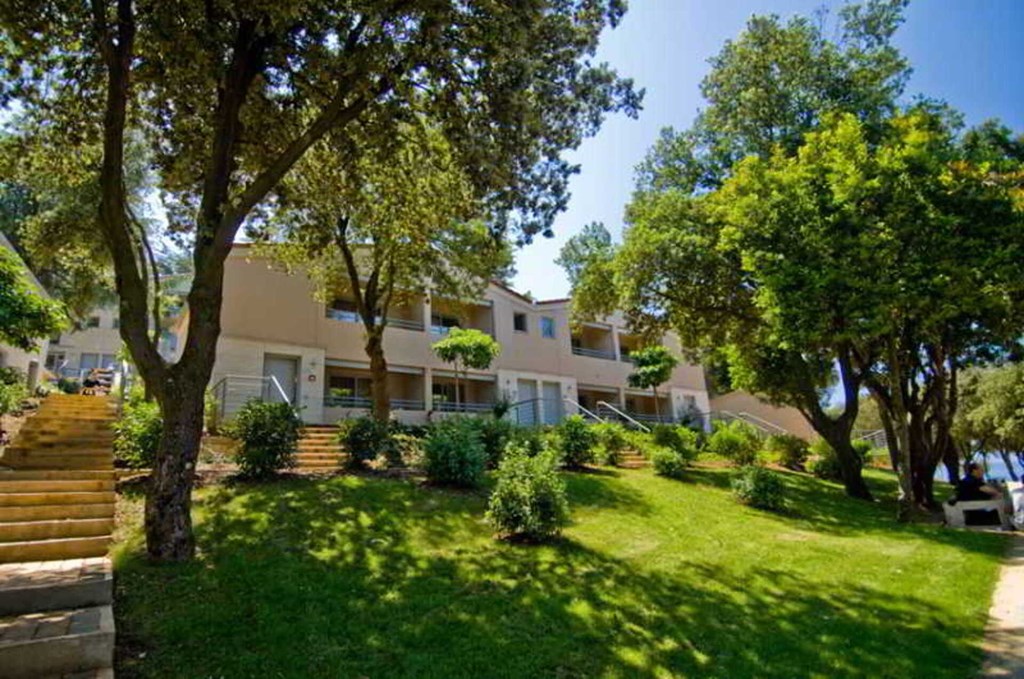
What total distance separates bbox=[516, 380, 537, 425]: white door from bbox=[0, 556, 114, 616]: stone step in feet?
65.0

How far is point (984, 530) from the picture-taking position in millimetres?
10609

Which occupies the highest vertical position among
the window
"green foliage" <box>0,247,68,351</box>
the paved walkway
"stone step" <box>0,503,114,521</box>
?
the window

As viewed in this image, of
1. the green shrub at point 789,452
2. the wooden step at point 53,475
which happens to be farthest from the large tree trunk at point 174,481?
the green shrub at point 789,452

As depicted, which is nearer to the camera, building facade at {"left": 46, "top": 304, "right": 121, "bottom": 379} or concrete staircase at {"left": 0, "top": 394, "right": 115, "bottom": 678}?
concrete staircase at {"left": 0, "top": 394, "right": 115, "bottom": 678}

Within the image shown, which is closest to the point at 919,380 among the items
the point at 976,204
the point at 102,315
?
the point at 976,204

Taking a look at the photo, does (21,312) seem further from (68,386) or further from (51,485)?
(68,386)

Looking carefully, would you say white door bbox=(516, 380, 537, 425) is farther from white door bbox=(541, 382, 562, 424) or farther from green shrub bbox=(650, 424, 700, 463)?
green shrub bbox=(650, 424, 700, 463)

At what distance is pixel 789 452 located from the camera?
2044 centimetres

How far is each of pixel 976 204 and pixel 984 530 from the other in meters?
6.42

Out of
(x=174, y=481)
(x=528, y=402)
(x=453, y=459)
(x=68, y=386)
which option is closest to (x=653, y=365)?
(x=528, y=402)

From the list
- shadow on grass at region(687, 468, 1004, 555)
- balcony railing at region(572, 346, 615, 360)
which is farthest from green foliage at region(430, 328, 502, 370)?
balcony railing at region(572, 346, 615, 360)

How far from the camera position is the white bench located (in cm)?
1062

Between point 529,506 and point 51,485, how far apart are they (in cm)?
708

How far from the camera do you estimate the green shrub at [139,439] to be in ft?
32.2
